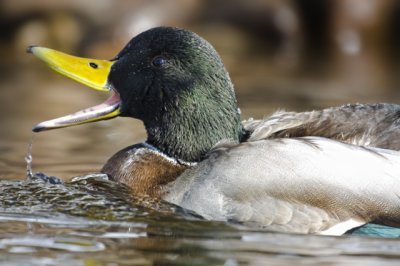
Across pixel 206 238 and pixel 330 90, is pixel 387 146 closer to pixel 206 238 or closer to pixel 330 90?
pixel 206 238

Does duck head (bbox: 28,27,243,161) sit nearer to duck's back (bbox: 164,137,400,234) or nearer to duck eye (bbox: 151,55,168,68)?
duck eye (bbox: 151,55,168,68)

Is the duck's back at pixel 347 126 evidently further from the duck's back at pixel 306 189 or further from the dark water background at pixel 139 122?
the dark water background at pixel 139 122

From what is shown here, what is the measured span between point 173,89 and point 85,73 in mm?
595

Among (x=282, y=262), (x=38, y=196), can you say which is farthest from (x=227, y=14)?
(x=282, y=262)

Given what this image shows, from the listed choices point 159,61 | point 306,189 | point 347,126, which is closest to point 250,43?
point 159,61

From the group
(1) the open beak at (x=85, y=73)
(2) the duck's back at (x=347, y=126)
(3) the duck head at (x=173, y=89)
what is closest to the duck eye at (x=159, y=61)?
(3) the duck head at (x=173, y=89)

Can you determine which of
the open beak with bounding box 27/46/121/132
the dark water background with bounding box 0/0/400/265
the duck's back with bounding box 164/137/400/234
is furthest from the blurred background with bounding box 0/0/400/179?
the duck's back with bounding box 164/137/400/234

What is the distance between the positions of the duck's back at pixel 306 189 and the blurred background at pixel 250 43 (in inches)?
174

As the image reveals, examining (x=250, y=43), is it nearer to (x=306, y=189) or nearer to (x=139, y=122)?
(x=139, y=122)

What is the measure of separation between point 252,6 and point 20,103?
5910 mm

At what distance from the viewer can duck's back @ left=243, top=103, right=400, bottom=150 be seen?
643 cm

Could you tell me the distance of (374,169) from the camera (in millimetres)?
5941

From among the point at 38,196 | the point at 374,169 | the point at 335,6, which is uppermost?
the point at 335,6

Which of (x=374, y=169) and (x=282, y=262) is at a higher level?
(x=374, y=169)
